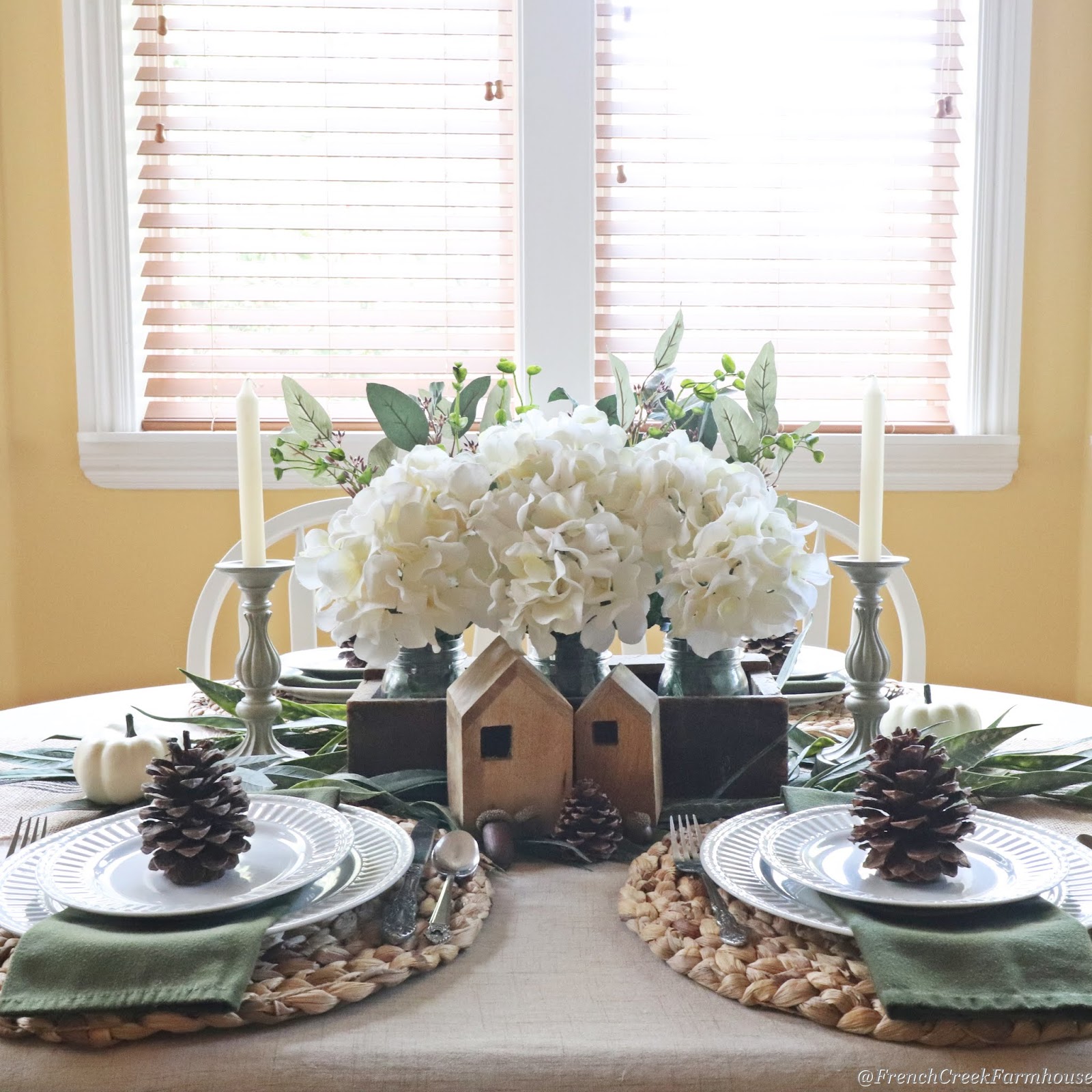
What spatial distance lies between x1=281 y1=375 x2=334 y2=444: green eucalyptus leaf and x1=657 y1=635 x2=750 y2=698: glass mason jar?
38 cm

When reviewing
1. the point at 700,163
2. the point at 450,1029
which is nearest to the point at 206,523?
the point at 700,163

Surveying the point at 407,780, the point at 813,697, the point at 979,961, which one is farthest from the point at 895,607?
the point at 979,961

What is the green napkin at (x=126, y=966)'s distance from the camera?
1.69ft

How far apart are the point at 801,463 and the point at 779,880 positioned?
1858 mm

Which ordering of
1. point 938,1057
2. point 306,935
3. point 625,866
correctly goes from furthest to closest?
1. point 625,866
2. point 306,935
3. point 938,1057

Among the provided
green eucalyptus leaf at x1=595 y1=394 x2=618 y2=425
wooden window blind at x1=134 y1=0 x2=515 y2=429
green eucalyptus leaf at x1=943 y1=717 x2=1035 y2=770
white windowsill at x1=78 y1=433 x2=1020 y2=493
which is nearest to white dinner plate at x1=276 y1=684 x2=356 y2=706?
green eucalyptus leaf at x1=595 y1=394 x2=618 y2=425

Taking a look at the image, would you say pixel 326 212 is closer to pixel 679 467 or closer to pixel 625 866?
pixel 679 467

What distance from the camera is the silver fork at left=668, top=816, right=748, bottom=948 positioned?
60 centimetres

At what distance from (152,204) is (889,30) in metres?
1.71

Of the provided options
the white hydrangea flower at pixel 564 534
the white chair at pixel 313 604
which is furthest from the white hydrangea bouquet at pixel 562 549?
the white chair at pixel 313 604

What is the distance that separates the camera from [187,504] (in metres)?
2.35

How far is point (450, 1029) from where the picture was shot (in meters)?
0.53

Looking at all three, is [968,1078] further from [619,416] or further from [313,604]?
[313,604]

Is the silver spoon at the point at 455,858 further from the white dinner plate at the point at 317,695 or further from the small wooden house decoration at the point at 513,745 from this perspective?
the white dinner plate at the point at 317,695
